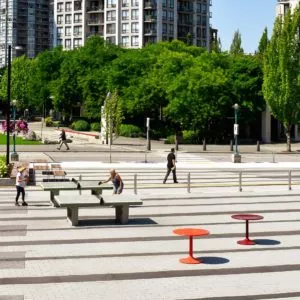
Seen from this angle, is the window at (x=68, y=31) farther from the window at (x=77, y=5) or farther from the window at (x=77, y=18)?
the window at (x=77, y=5)

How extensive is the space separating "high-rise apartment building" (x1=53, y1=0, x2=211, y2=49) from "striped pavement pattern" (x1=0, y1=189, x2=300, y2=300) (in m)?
107

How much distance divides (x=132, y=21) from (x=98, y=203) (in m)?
111

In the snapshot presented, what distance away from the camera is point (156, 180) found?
31.7 metres

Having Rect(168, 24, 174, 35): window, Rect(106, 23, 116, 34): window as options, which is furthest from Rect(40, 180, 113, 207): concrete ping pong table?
Rect(106, 23, 116, 34): window

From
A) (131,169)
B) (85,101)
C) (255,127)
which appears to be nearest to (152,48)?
(85,101)

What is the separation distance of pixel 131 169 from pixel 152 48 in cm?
4675

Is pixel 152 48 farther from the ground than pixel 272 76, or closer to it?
farther from the ground

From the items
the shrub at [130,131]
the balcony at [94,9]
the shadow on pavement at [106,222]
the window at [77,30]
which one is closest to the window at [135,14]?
the balcony at [94,9]

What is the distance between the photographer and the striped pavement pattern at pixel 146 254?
12219 mm

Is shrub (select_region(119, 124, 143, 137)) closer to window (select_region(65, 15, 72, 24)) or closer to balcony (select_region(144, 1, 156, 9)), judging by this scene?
balcony (select_region(144, 1, 156, 9))

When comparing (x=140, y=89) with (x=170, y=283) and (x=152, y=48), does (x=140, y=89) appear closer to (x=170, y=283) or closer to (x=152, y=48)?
(x=152, y=48)

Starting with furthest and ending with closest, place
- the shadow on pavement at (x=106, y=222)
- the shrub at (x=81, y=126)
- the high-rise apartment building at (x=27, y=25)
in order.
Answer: the high-rise apartment building at (x=27, y=25) < the shrub at (x=81, y=126) < the shadow on pavement at (x=106, y=222)

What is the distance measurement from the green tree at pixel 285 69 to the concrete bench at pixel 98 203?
3761 cm

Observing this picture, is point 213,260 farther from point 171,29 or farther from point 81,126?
point 171,29
